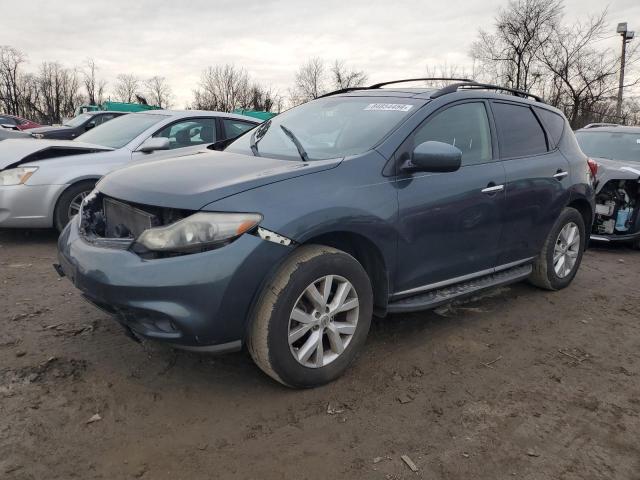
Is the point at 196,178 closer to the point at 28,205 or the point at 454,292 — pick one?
the point at 454,292

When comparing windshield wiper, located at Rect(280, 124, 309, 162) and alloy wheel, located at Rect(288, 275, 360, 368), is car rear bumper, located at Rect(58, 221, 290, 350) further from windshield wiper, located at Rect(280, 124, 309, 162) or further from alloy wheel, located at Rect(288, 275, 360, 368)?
windshield wiper, located at Rect(280, 124, 309, 162)

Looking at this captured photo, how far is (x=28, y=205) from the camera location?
5301 mm

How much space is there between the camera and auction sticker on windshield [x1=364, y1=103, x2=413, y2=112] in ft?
11.1

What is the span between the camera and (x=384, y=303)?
10.2 ft

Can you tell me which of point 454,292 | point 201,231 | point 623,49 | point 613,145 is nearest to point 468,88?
point 454,292

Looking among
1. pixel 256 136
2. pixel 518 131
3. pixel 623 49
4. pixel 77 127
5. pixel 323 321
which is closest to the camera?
pixel 323 321

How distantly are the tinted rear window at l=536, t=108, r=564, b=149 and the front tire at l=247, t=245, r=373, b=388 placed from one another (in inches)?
100

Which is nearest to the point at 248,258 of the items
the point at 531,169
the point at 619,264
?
the point at 531,169

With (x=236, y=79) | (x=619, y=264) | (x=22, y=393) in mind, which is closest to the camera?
(x=22, y=393)

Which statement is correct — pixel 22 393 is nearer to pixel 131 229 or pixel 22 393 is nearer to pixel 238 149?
pixel 131 229

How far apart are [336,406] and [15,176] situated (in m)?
4.45

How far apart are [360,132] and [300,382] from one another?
5.31 ft

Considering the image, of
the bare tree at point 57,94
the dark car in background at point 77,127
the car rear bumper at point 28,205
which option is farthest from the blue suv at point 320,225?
the bare tree at point 57,94

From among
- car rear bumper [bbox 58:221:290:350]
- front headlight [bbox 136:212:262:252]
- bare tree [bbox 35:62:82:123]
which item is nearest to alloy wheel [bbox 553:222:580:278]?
car rear bumper [bbox 58:221:290:350]
